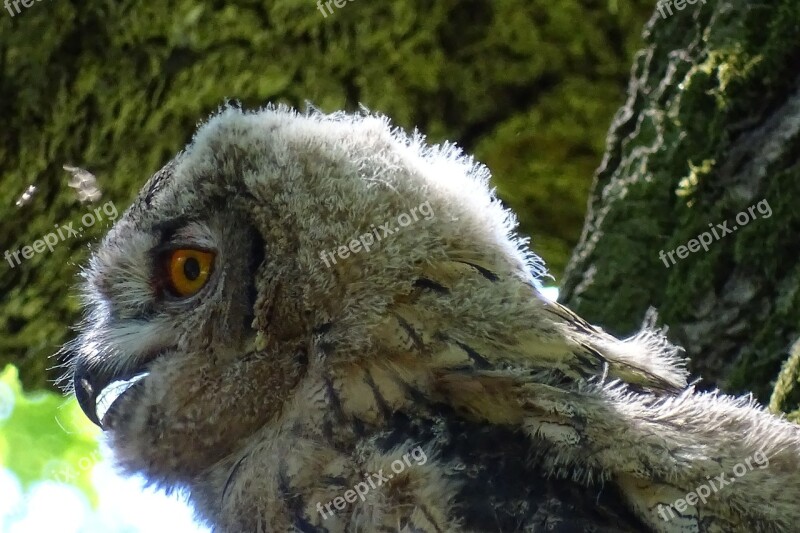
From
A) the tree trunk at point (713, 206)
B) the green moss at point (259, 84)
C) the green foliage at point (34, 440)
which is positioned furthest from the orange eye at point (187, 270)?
the green foliage at point (34, 440)

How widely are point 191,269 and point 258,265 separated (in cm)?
13

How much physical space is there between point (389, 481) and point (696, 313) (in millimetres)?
955

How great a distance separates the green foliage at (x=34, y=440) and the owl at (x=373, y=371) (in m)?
1.68

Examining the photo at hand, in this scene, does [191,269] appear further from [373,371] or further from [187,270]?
[373,371]

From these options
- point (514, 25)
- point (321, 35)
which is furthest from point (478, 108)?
point (321, 35)

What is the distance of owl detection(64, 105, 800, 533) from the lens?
914 millimetres

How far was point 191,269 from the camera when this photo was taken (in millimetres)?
1211

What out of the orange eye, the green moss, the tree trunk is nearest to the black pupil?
the orange eye

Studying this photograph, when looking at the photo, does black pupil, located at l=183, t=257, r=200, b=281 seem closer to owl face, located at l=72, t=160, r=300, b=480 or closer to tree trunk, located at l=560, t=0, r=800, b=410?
owl face, located at l=72, t=160, r=300, b=480

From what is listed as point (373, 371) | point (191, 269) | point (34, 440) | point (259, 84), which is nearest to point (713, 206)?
point (373, 371)

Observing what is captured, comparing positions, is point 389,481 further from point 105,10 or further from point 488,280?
point 105,10

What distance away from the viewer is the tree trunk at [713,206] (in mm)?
1569

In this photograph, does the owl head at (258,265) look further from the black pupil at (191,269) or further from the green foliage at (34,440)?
the green foliage at (34,440)

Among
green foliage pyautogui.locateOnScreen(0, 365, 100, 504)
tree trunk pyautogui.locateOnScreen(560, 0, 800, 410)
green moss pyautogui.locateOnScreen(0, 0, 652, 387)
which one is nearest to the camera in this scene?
tree trunk pyautogui.locateOnScreen(560, 0, 800, 410)
